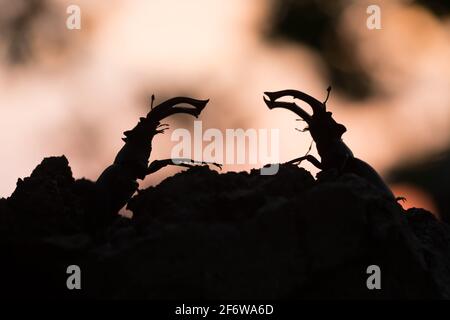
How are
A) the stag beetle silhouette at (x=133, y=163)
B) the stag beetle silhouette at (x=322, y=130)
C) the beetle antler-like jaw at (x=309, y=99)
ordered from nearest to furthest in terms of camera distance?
the stag beetle silhouette at (x=133, y=163) < the stag beetle silhouette at (x=322, y=130) < the beetle antler-like jaw at (x=309, y=99)

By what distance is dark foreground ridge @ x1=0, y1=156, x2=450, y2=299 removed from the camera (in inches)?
248

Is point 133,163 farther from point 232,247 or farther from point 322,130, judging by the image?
point 232,247

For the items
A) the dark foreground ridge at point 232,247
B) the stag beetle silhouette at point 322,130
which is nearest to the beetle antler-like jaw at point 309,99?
the stag beetle silhouette at point 322,130

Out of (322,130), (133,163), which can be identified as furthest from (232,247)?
(322,130)

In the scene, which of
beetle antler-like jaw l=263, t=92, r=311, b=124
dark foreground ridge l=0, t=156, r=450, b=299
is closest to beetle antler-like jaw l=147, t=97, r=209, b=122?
beetle antler-like jaw l=263, t=92, r=311, b=124

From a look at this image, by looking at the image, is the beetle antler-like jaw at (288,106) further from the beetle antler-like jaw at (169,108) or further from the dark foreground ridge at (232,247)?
the dark foreground ridge at (232,247)

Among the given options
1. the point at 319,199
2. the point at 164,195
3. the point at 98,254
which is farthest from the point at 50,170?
the point at 319,199

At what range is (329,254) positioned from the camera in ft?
21.1

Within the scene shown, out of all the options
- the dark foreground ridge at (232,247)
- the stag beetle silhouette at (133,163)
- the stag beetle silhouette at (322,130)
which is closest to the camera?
the dark foreground ridge at (232,247)

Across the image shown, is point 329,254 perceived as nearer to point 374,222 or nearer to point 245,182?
point 374,222

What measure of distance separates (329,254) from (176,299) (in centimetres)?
164

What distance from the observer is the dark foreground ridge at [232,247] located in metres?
6.29

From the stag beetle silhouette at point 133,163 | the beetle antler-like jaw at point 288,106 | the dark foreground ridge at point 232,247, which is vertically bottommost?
the dark foreground ridge at point 232,247
